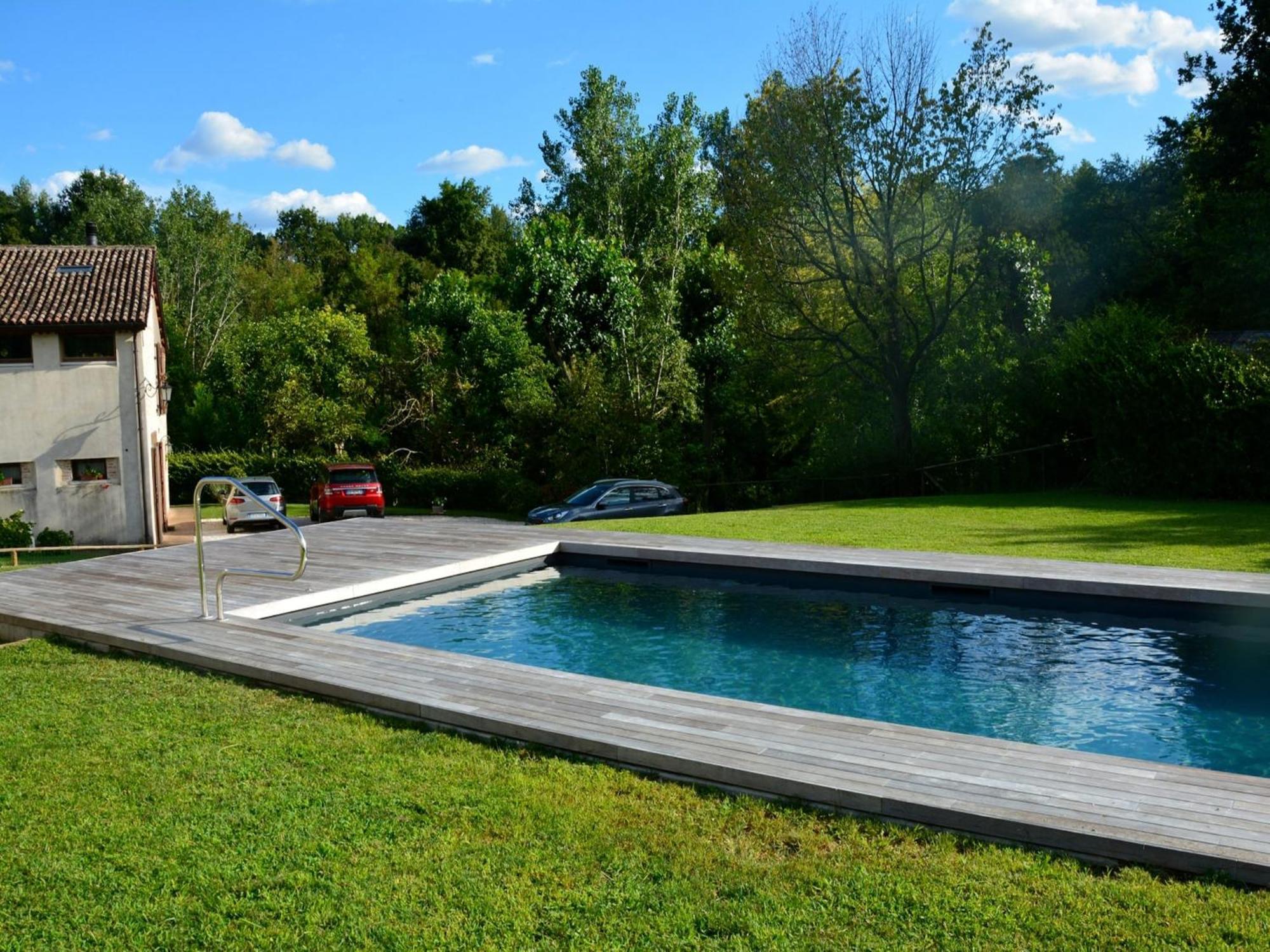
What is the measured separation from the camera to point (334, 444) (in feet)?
114

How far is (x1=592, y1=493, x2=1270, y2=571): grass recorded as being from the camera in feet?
44.0

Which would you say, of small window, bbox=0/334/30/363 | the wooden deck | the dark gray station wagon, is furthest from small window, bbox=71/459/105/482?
the wooden deck

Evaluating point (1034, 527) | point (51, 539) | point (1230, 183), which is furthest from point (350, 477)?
point (1230, 183)

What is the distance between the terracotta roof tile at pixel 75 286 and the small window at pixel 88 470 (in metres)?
3.07

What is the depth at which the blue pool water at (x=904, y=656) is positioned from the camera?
26.6ft

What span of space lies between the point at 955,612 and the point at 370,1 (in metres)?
12.1

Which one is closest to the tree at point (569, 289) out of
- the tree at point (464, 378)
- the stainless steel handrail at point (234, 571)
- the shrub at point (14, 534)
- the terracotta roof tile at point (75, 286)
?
the tree at point (464, 378)

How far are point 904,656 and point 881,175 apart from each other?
17.6 m

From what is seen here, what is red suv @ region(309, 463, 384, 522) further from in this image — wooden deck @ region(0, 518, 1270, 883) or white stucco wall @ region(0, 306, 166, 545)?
wooden deck @ region(0, 518, 1270, 883)

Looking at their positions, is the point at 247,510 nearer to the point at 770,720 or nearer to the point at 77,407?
the point at 77,407

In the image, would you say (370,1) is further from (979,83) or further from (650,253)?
(650,253)

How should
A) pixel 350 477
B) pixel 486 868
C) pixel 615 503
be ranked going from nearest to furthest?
pixel 486 868 < pixel 615 503 < pixel 350 477

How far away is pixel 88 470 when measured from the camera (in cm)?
2322

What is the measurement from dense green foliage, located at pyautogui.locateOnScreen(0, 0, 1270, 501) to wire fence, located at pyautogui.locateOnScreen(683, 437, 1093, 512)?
272mm
